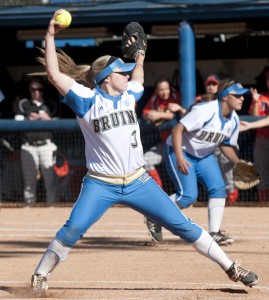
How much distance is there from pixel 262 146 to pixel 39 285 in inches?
294

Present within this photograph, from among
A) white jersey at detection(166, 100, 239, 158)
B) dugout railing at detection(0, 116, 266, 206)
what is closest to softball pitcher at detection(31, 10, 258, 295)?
white jersey at detection(166, 100, 239, 158)

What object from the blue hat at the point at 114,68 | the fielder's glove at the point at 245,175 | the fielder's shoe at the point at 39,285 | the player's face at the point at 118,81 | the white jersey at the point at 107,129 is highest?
the blue hat at the point at 114,68

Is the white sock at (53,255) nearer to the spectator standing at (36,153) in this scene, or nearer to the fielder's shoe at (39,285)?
the fielder's shoe at (39,285)

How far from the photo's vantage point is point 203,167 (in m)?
9.99

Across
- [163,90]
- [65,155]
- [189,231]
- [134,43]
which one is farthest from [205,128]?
[65,155]

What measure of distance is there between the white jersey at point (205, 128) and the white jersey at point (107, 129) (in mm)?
2630

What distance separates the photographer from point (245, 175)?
10.9 metres

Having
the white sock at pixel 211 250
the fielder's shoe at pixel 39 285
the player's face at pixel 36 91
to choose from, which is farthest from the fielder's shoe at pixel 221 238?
the player's face at pixel 36 91

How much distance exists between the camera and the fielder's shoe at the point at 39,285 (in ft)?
23.1

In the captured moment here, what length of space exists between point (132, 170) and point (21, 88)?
899cm

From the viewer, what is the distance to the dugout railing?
14172 mm

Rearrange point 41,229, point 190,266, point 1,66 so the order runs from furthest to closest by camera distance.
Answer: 1. point 1,66
2. point 41,229
3. point 190,266

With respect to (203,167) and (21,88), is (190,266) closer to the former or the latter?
(203,167)

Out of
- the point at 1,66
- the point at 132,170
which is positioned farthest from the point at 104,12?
the point at 132,170
